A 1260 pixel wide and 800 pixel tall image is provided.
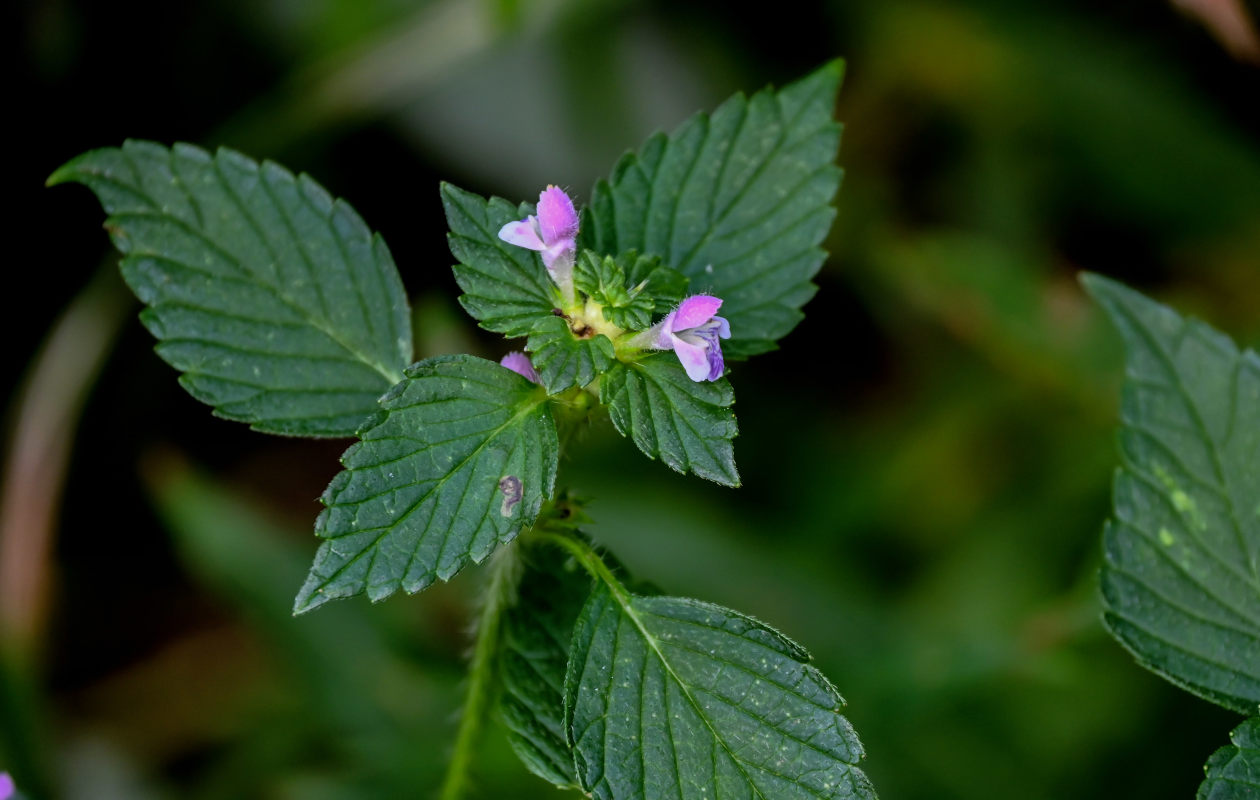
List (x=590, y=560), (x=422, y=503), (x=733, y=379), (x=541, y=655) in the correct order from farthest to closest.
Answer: (x=733, y=379), (x=541, y=655), (x=590, y=560), (x=422, y=503)

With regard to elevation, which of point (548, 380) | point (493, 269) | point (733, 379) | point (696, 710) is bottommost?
point (696, 710)

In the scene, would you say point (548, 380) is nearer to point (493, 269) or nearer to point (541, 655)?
point (493, 269)

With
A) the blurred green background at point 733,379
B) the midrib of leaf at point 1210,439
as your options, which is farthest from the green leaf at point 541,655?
the blurred green background at point 733,379

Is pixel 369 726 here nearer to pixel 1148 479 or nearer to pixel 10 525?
pixel 10 525

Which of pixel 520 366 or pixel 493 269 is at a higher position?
pixel 493 269

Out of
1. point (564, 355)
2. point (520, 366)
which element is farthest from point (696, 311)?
point (520, 366)

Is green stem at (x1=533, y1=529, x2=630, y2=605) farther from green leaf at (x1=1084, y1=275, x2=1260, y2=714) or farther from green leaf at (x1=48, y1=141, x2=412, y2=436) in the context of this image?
green leaf at (x1=1084, y1=275, x2=1260, y2=714)

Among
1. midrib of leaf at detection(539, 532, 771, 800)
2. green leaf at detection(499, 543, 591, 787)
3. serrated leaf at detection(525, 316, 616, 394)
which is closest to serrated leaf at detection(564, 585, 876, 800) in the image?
midrib of leaf at detection(539, 532, 771, 800)
